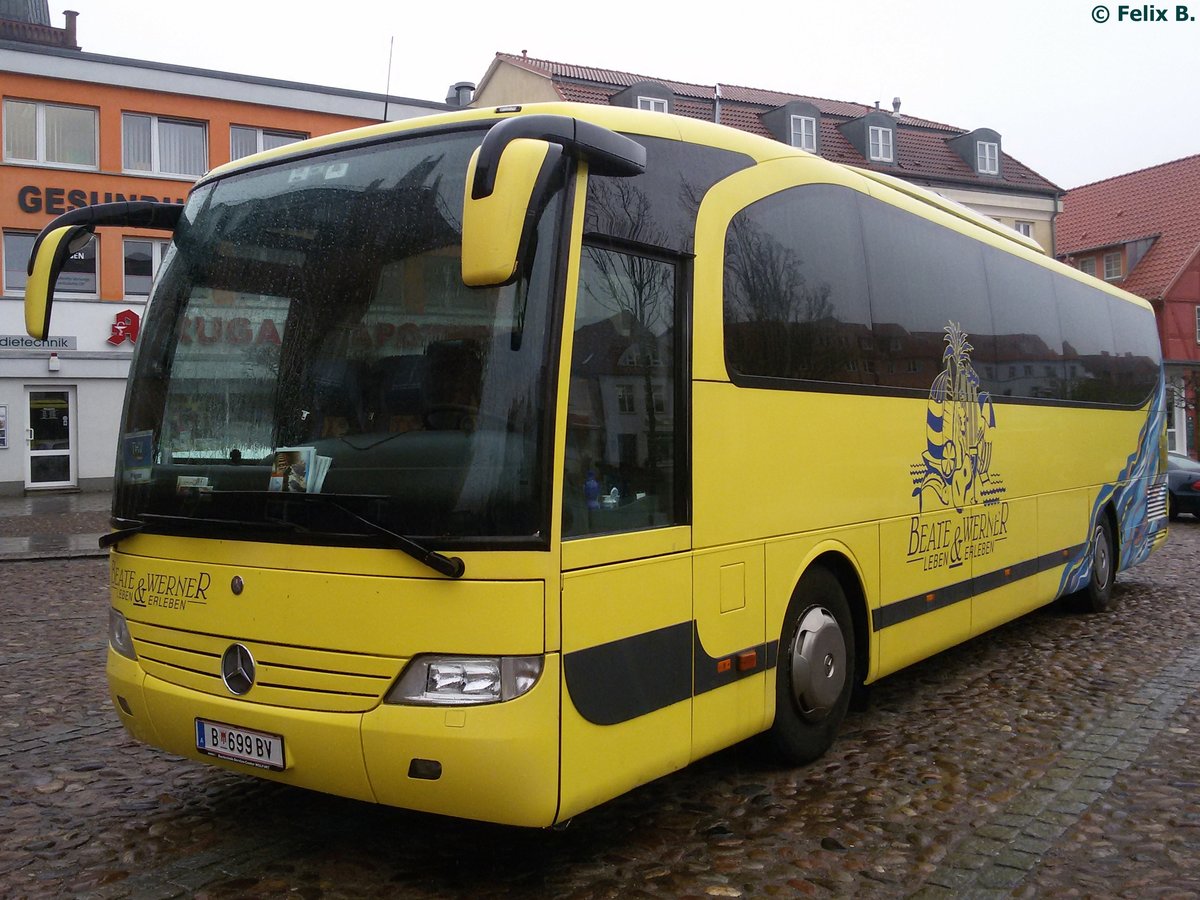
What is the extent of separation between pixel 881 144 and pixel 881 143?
4 cm

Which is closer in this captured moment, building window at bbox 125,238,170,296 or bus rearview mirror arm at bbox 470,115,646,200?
bus rearview mirror arm at bbox 470,115,646,200

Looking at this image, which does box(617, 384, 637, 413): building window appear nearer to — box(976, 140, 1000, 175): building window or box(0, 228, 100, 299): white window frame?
box(0, 228, 100, 299): white window frame

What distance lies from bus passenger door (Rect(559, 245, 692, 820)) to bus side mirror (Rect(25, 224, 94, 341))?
2.56 meters

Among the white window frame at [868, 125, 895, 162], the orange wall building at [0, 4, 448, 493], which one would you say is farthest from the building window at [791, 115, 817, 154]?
the orange wall building at [0, 4, 448, 493]

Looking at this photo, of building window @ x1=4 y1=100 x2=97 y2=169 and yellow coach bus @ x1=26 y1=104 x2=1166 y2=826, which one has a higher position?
building window @ x1=4 y1=100 x2=97 y2=169

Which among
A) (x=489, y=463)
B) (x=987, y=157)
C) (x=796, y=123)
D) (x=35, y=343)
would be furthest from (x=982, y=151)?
(x=489, y=463)

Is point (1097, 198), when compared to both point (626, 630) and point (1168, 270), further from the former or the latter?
point (626, 630)

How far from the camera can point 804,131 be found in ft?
143

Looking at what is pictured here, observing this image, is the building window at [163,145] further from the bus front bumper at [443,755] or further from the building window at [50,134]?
the bus front bumper at [443,755]

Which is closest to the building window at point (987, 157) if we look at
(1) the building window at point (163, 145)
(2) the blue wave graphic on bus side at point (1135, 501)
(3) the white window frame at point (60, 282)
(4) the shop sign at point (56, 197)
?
(1) the building window at point (163, 145)

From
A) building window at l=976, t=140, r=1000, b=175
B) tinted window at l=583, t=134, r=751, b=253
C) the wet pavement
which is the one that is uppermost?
building window at l=976, t=140, r=1000, b=175

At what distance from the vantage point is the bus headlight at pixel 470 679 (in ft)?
12.9

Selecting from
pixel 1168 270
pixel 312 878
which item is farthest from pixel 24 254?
pixel 1168 270

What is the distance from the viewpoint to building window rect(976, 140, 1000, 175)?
→ 4756 cm
